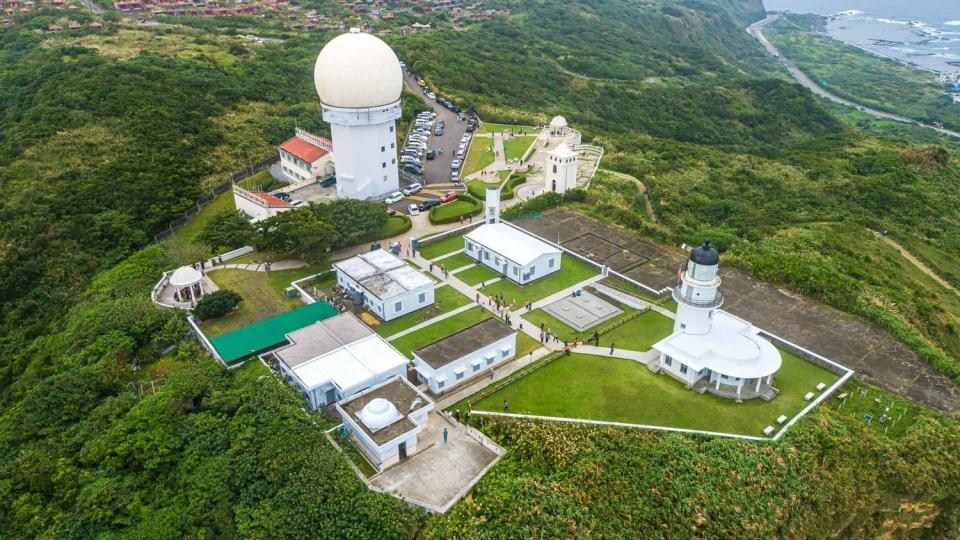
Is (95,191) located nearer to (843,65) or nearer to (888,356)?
(888,356)

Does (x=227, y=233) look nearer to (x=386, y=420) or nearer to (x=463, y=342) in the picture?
(x=463, y=342)

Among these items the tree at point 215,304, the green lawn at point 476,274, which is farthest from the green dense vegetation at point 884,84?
the tree at point 215,304

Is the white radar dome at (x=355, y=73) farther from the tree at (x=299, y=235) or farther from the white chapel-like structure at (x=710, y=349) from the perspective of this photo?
the white chapel-like structure at (x=710, y=349)

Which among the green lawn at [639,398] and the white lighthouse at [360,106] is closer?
the green lawn at [639,398]

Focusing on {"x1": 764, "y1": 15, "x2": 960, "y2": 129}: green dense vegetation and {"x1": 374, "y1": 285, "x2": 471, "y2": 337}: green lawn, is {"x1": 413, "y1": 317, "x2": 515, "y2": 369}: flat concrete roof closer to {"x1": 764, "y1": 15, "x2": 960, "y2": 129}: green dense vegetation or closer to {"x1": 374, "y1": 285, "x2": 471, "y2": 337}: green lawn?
{"x1": 374, "y1": 285, "x2": 471, "y2": 337}: green lawn

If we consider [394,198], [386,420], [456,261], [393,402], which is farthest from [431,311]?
[394,198]

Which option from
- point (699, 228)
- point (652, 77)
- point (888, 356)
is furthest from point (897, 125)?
point (888, 356)
